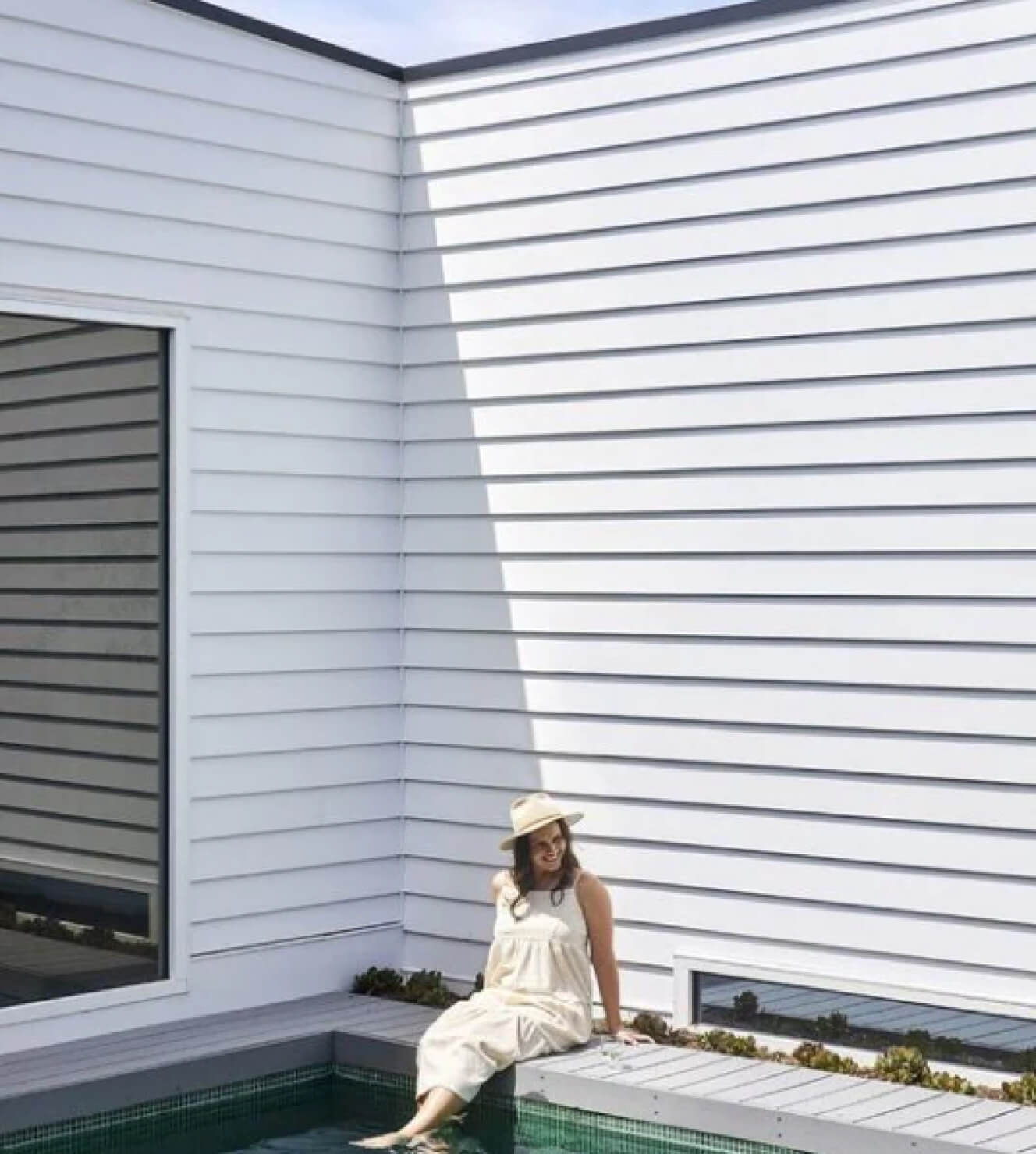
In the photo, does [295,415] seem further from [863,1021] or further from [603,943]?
[863,1021]

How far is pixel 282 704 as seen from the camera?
709 centimetres

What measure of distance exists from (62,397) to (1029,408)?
300 centimetres

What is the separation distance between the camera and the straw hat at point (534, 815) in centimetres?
630

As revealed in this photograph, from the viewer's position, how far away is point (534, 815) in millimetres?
6324

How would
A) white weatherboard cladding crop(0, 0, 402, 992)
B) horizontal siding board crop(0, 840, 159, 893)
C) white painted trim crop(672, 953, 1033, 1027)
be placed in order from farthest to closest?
white weatherboard cladding crop(0, 0, 402, 992)
horizontal siding board crop(0, 840, 159, 893)
white painted trim crop(672, 953, 1033, 1027)

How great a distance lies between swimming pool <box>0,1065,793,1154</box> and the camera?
5.71 metres

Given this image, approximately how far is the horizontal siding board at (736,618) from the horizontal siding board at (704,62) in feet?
5.49

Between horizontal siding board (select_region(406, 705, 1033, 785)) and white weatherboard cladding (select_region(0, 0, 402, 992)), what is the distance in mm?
460

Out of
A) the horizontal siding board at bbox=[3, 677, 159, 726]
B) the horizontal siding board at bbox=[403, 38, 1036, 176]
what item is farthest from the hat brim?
the horizontal siding board at bbox=[403, 38, 1036, 176]

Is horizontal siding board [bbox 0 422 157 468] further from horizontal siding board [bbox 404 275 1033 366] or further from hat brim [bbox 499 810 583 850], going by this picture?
hat brim [bbox 499 810 583 850]

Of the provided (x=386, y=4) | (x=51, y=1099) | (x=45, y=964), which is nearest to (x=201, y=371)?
(x=45, y=964)

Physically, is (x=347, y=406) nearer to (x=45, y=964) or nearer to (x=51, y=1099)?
(x=45, y=964)

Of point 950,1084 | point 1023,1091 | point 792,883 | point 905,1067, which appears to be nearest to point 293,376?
point 792,883

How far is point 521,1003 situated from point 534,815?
58 centimetres
